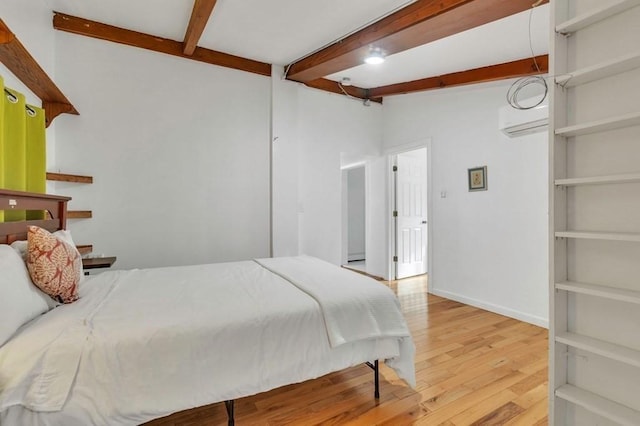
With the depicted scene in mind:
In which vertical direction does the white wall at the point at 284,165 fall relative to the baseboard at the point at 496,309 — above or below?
above

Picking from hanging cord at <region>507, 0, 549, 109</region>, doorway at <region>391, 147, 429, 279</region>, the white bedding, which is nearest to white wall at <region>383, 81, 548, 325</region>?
hanging cord at <region>507, 0, 549, 109</region>

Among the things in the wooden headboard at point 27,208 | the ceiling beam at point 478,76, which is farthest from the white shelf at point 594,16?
the wooden headboard at point 27,208

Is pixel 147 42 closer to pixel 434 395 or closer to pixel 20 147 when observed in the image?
pixel 20 147

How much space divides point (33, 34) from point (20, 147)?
1.07 m

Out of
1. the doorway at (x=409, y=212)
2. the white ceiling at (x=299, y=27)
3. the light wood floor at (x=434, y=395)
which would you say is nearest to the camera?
the light wood floor at (x=434, y=395)

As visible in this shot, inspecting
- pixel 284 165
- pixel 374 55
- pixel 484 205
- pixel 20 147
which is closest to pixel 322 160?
pixel 284 165

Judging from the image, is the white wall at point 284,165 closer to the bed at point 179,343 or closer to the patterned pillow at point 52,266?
the bed at point 179,343

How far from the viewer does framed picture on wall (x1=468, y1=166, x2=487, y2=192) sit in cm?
357

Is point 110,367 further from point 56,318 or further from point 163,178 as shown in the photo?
point 163,178

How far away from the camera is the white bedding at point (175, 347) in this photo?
112cm

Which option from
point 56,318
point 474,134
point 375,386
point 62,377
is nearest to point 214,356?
point 62,377

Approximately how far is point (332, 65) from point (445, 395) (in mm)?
3047

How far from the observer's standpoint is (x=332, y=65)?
3.25 metres

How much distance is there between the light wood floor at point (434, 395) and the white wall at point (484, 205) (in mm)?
724
